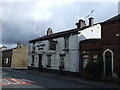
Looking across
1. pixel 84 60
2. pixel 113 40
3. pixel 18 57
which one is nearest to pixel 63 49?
pixel 84 60

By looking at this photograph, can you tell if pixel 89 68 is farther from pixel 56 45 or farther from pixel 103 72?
pixel 56 45

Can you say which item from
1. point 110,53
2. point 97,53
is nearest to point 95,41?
point 97,53

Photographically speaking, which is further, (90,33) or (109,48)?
(90,33)

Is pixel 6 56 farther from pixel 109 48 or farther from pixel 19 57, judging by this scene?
pixel 109 48

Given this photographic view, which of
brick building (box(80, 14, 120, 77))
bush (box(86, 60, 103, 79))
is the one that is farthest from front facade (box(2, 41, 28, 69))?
bush (box(86, 60, 103, 79))

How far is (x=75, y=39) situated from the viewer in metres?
24.3

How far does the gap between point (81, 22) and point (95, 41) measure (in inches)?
336

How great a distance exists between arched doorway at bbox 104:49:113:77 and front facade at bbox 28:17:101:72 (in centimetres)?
498

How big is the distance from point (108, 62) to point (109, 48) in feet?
5.04

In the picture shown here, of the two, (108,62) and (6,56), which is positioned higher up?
(6,56)

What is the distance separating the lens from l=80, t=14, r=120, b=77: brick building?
18.1 meters

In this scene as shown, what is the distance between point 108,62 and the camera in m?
19.0

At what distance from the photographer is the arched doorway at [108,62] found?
1869 cm

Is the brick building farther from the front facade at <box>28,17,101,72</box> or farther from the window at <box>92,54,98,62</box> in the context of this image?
the front facade at <box>28,17,101,72</box>
